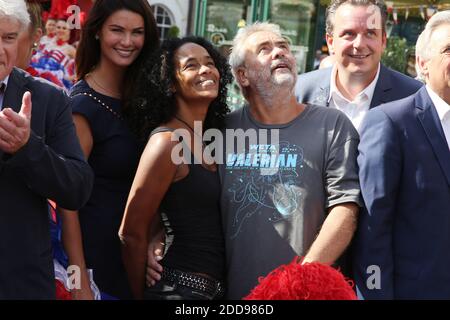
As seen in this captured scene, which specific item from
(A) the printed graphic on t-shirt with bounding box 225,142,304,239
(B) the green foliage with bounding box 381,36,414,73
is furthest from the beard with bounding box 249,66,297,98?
(B) the green foliage with bounding box 381,36,414,73

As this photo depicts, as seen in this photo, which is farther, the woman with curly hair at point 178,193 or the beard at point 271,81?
the beard at point 271,81

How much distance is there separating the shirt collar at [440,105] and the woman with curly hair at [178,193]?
0.89 metres

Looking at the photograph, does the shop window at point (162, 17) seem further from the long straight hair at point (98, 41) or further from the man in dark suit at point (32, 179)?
the man in dark suit at point (32, 179)

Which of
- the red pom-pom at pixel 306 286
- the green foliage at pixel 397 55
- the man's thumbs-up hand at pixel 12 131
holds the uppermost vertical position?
the green foliage at pixel 397 55

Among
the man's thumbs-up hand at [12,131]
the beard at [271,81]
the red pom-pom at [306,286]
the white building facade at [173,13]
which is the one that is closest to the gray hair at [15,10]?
the man's thumbs-up hand at [12,131]

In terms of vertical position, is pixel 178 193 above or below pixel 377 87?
below

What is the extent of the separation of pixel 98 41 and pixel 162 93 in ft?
1.78

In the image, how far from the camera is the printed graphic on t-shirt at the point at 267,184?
2.88 meters

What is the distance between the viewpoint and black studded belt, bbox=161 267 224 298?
2852 millimetres

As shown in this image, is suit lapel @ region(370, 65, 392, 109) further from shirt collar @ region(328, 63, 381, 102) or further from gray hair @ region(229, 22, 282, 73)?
gray hair @ region(229, 22, 282, 73)

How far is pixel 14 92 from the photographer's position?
7.89 ft

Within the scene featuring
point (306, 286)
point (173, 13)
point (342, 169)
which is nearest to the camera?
point (306, 286)

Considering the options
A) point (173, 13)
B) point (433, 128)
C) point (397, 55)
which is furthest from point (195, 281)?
point (173, 13)

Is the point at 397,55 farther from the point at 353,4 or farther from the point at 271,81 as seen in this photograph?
the point at 271,81
